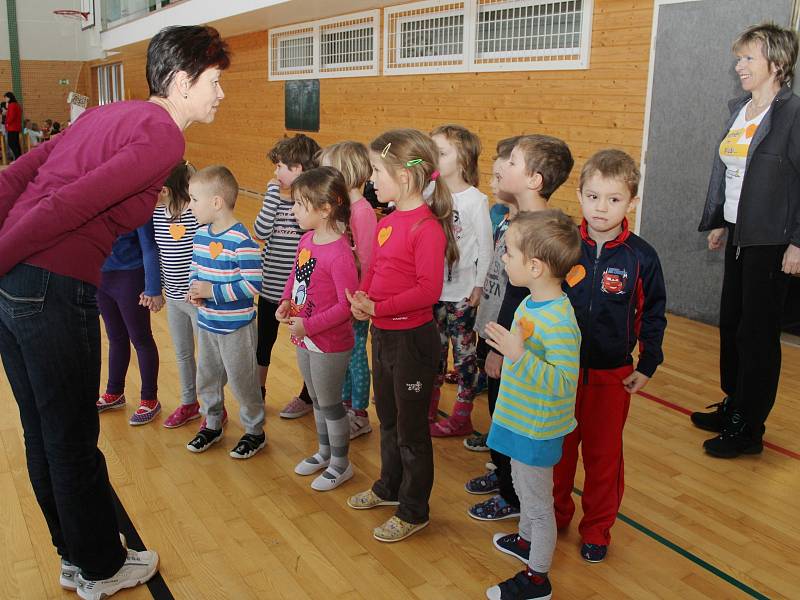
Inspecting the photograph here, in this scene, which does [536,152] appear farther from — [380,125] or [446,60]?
[380,125]

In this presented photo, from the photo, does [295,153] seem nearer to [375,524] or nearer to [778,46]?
[375,524]

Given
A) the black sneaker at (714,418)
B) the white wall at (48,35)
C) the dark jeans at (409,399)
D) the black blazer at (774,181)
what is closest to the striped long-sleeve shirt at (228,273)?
the dark jeans at (409,399)

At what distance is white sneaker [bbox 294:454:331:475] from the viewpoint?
2859 mm

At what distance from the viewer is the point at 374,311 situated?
2.29 m

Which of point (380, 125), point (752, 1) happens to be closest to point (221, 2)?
point (380, 125)

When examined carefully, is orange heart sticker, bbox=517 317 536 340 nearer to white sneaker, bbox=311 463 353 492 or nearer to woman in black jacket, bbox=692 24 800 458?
white sneaker, bbox=311 463 353 492

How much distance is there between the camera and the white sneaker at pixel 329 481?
2.73 meters

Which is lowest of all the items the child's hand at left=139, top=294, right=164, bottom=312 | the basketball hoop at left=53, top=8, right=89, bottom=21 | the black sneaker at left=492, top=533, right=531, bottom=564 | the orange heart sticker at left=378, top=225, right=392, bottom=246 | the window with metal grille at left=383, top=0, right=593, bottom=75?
the black sneaker at left=492, top=533, right=531, bottom=564

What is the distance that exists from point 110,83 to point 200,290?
19.0 meters

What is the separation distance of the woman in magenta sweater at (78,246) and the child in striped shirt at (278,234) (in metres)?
1.19

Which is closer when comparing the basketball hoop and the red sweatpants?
the red sweatpants

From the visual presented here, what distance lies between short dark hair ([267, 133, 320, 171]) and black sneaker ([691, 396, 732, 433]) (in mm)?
2214

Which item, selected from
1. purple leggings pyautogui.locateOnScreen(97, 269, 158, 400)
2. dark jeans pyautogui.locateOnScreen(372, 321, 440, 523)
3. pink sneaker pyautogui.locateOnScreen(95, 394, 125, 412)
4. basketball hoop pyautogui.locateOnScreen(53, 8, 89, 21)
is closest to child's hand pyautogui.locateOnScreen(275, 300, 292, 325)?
dark jeans pyautogui.locateOnScreen(372, 321, 440, 523)

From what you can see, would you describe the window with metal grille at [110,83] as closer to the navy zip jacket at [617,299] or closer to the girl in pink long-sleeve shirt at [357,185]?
the girl in pink long-sleeve shirt at [357,185]
